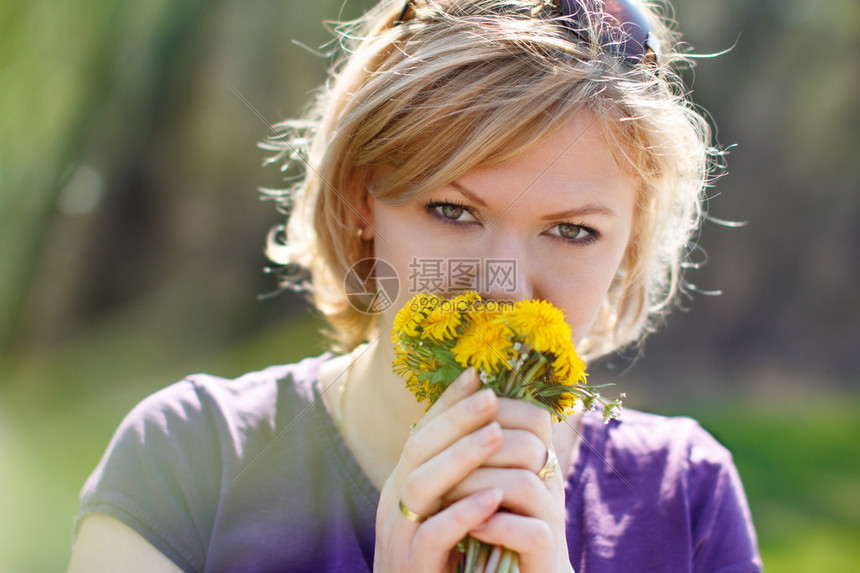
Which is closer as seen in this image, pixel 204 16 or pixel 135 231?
pixel 204 16

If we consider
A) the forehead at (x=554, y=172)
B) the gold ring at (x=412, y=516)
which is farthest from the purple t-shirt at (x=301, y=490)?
the forehead at (x=554, y=172)

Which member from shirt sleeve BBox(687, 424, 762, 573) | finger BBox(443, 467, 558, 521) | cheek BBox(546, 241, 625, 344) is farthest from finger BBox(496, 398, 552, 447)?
shirt sleeve BBox(687, 424, 762, 573)

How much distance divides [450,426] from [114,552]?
120cm

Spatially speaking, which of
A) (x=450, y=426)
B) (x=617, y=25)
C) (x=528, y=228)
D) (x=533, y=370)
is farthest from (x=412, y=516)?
(x=617, y=25)

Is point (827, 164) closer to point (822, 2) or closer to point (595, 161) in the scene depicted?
point (822, 2)

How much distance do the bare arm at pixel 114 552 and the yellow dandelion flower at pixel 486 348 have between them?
3.79ft

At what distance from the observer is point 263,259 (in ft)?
21.9

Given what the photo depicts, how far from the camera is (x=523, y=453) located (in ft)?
5.24

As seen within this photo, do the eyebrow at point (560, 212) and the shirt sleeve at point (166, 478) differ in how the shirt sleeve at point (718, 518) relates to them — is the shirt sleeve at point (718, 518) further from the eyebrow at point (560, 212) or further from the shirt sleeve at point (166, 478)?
the shirt sleeve at point (166, 478)

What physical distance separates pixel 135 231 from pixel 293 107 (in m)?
2.00

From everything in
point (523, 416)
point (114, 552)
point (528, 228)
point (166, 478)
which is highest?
point (528, 228)

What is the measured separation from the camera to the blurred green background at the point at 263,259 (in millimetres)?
5672

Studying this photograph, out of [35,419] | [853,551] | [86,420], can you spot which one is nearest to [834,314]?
[853,551]

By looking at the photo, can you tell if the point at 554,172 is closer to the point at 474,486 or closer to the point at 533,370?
the point at 533,370
